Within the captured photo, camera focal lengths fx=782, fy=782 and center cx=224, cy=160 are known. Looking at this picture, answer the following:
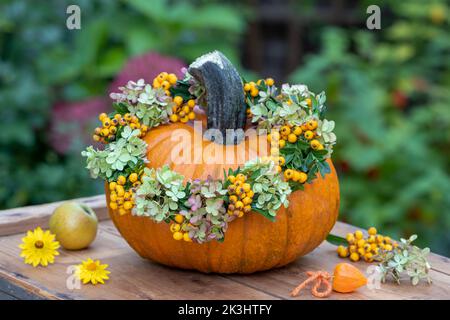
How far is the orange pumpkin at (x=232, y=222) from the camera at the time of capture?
1600mm

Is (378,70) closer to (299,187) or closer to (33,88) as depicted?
(33,88)

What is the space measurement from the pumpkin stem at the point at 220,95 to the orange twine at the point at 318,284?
0.33 m

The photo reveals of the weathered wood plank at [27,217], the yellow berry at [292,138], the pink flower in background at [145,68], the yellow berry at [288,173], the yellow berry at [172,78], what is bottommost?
the weathered wood plank at [27,217]

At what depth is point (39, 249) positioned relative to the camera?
175cm

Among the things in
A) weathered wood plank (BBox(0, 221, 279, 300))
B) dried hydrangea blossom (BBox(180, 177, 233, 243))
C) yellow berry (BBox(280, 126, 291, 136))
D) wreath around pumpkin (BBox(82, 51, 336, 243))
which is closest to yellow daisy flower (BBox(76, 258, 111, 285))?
weathered wood plank (BBox(0, 221, 279, 300))

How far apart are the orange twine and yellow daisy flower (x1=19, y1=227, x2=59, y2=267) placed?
0.56 meters

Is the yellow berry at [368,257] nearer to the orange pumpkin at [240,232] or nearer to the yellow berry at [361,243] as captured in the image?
the yellow berry at [361,243]

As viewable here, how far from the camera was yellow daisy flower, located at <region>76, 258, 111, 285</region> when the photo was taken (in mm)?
1601

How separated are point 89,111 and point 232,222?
1.90 meters

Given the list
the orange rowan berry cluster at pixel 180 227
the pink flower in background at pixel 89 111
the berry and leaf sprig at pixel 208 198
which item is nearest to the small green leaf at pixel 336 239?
the berry and leaf sprig at pixel 208 198

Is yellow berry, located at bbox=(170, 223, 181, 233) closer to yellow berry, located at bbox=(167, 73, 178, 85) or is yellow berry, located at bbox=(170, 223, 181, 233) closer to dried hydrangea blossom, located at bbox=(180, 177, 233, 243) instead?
dried hydrangea blossom, located at bbox=(180, 177, 233, 243)

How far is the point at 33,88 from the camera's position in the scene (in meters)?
3.41
